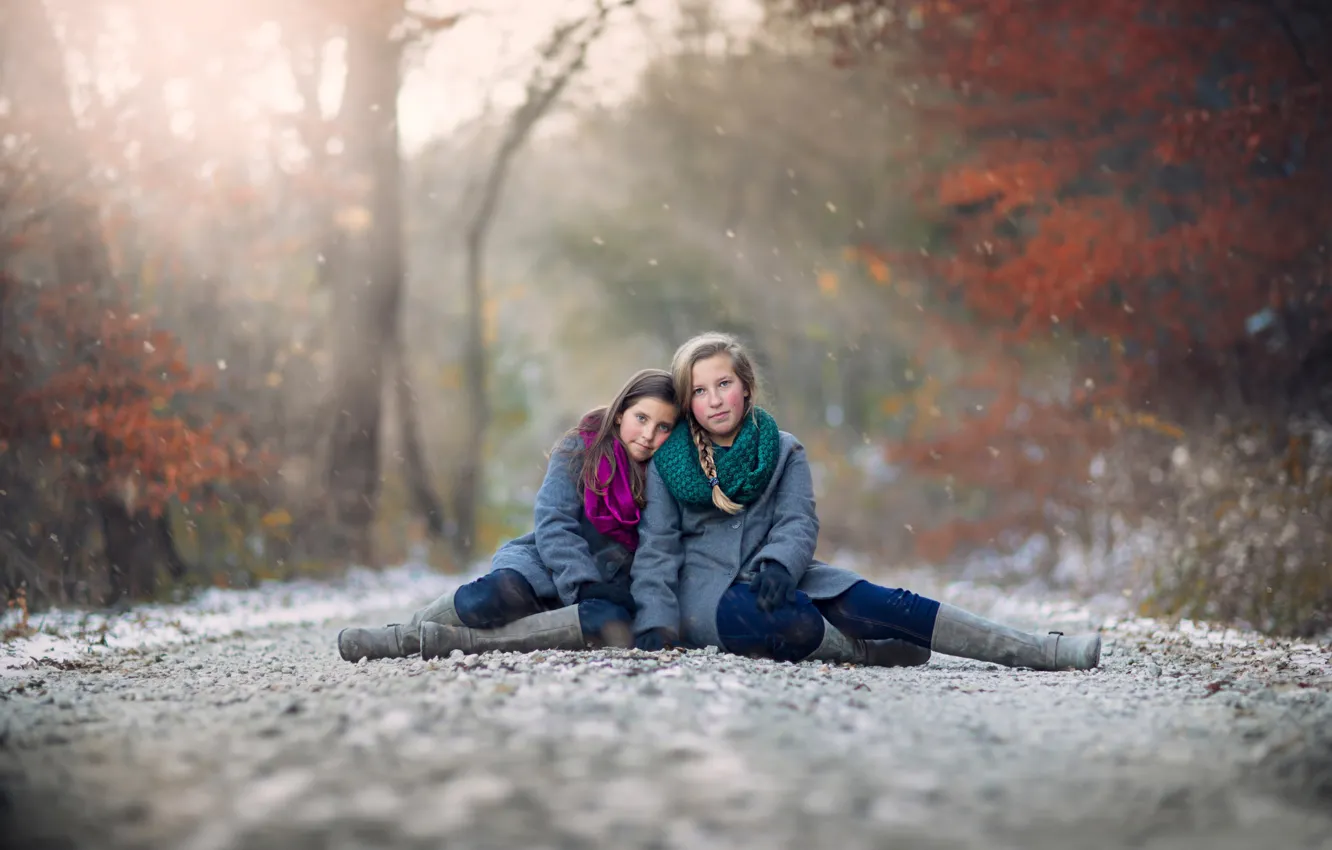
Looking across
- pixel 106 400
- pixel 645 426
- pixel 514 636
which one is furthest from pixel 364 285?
pixel 514 636

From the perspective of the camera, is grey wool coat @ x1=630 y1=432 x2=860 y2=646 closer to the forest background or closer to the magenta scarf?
the magenta scarf

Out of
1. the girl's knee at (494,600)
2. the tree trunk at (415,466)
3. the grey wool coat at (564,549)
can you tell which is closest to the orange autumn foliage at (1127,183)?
the grey wool coat at (564,549)

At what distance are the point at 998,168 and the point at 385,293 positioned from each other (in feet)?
20.9

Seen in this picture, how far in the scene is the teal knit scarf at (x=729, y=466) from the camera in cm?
502

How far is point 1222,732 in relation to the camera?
3.55m

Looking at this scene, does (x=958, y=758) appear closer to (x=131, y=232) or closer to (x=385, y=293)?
(x=131, y=232)

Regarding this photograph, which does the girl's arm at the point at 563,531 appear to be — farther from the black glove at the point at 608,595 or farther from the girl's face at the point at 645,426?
the girl's face at the point at 645,426

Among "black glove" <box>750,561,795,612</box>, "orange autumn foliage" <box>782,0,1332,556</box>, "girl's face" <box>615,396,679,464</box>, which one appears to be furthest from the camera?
"orange autumn foliage" <box>782,0,1332,556</box>

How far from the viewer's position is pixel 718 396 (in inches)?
199

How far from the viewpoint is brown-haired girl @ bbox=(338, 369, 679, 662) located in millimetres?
4930

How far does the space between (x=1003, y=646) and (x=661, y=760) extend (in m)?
2.34

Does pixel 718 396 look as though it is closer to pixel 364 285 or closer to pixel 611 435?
pixel 611 435

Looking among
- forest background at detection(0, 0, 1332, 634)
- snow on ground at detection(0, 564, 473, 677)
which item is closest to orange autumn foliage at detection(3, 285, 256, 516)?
forest background at detection(0, 0, 1332, 634)

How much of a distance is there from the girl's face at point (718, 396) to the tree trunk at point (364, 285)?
7.37 meters
